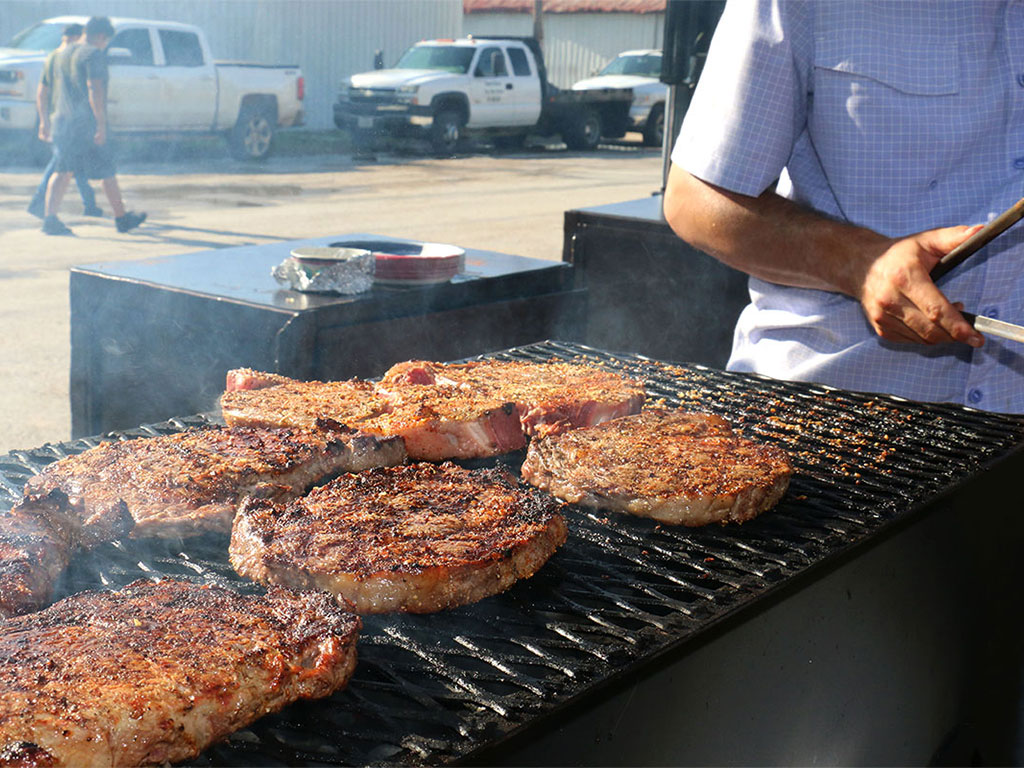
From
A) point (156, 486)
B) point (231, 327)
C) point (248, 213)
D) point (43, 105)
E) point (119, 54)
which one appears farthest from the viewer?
point (248, 213)

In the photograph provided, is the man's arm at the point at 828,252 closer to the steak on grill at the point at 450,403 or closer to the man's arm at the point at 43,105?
the steak on grill at the point at 450,403

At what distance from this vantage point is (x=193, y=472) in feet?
6.64

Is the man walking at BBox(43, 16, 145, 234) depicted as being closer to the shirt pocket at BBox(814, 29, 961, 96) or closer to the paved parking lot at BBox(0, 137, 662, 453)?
the paved parking lot at BBox(0, 137, 662, 453)

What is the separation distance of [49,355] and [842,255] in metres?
5.66

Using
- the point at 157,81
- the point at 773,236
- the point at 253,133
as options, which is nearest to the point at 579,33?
the point at 253,133

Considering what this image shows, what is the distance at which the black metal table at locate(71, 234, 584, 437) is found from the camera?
3766 mm

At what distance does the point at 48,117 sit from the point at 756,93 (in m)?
8.25

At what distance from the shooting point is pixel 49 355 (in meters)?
6.84

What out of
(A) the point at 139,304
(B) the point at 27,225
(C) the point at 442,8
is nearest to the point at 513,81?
(C) the point at 442,8

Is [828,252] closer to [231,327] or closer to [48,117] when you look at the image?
[231,327]

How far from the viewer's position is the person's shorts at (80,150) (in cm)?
978

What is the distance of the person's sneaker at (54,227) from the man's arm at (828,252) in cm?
899

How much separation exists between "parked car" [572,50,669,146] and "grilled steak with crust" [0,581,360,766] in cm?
2200

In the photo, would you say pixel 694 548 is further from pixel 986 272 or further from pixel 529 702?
pixel 986 272
